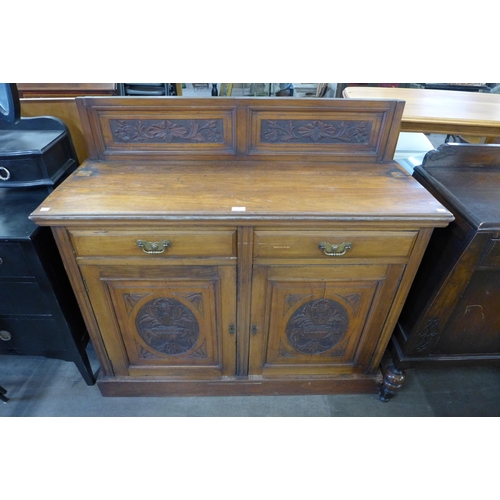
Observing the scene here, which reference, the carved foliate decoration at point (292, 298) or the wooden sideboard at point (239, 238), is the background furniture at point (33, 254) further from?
the carved foliate decoration at point (292, 298)

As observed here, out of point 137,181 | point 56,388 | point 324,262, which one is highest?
point 137,181

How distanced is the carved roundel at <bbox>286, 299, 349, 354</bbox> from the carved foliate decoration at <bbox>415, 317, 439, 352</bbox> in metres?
0.30

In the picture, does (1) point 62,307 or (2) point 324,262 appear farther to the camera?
(1) point 62,307

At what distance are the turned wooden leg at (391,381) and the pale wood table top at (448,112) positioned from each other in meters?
1.09

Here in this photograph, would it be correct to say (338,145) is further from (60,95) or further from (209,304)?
(60,95)

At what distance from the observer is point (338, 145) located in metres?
1.21

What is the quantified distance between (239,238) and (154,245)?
25cm

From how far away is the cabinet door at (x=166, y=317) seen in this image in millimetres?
1062

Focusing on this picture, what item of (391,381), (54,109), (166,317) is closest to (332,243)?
(166,317)

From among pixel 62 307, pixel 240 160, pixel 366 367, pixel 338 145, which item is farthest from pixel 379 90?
pixel 62 307

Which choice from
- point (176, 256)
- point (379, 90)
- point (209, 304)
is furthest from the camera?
point (379, 90)

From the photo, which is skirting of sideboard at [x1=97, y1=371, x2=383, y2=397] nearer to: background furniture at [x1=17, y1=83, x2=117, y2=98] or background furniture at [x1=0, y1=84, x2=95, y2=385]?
background furniture at [x1=0, y1=84, x2=95, y2=385]

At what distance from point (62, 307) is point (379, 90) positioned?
2.08 m

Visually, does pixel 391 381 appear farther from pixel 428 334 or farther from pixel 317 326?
pixel 317 326
